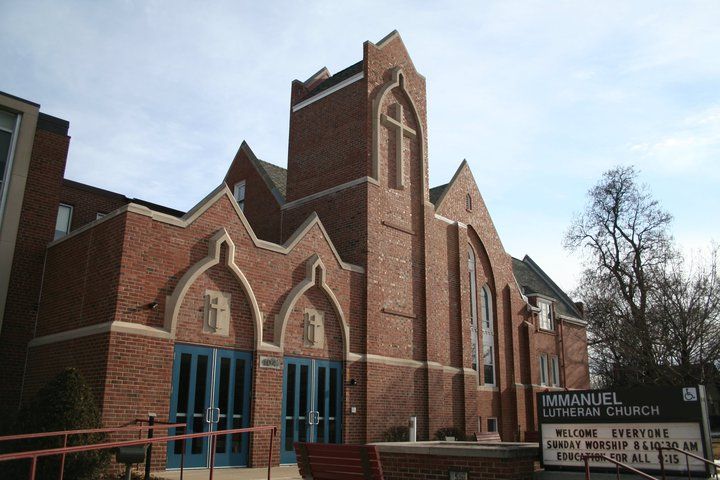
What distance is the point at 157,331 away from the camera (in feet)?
48.3

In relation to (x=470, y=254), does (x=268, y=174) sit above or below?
above

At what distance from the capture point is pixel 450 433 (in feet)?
74.3

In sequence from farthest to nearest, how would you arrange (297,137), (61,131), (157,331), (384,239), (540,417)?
(297,137) → (384,239) → (61,131) → (157,331) → (540,417)

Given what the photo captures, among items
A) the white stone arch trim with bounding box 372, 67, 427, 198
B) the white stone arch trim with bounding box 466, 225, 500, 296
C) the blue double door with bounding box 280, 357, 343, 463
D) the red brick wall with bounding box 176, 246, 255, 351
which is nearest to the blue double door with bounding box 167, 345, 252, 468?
the red brick wall with bounding box 176, 246, 255, 351

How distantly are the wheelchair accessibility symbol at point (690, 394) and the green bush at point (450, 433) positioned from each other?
42.5ft

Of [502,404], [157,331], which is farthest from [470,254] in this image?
[157,331]

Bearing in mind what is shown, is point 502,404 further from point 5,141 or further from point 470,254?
point 5,141

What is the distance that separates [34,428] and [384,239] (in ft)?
41.1

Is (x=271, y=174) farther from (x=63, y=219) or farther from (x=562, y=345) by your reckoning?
(x=562, y=345)

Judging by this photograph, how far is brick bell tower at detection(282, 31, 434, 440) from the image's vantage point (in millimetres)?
20875

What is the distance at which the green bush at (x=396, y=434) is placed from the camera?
20141mm

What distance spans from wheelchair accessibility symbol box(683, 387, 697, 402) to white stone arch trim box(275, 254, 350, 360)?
1041 centimetres

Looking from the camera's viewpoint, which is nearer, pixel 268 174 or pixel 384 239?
pixel 384 239

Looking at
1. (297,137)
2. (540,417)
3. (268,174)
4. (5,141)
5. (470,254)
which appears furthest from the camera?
(470,254)
